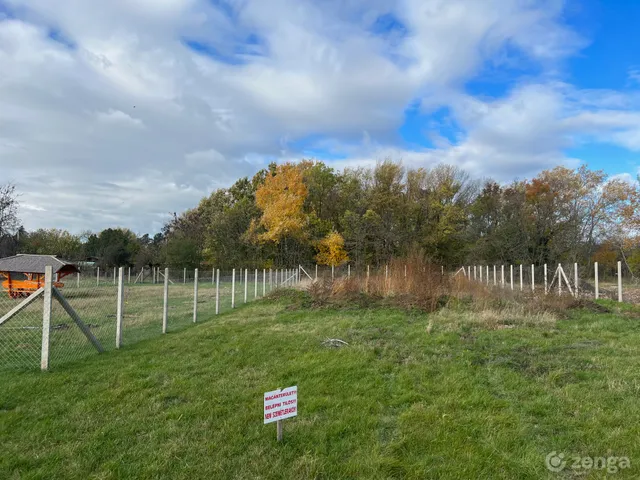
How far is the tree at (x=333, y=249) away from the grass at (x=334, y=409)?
1163 inches

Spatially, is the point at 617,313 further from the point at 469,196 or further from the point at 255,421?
the point at 469,196

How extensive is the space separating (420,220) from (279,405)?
36.5m

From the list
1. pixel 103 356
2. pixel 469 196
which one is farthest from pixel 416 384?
pixel 469 196

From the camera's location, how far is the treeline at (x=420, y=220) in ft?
108

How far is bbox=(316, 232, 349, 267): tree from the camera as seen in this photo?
37.2m

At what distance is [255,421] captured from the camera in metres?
3.93

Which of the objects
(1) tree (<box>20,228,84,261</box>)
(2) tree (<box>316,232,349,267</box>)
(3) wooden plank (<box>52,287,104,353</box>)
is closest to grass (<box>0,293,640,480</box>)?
(3) wooden plank (<box>52,287,104,353</box>)

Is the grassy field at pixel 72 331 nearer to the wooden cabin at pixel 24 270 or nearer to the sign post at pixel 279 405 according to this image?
the sign post at pixel 279 405

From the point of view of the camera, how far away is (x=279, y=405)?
3.35 metres

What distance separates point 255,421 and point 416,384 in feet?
6.73

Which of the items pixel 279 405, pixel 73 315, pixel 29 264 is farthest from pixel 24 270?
pixel 279 405

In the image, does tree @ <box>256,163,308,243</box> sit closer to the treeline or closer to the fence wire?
the treeline

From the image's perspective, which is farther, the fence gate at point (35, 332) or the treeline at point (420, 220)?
the treeline at point (420, 220)

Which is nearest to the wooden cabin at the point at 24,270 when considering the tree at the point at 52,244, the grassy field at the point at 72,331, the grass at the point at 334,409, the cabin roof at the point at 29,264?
the cabin roof at the point at 29,264
